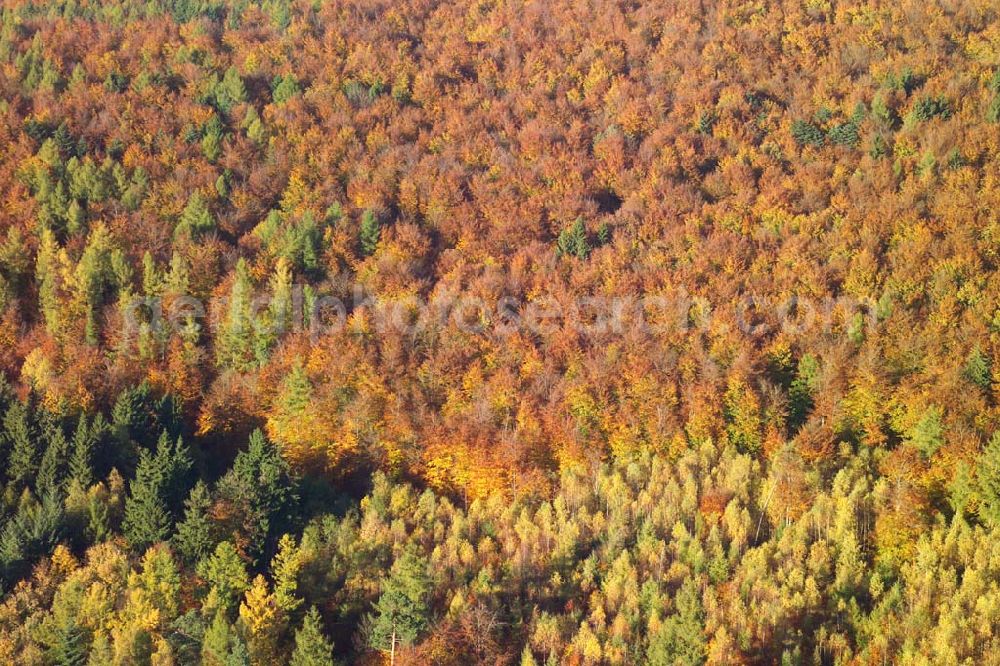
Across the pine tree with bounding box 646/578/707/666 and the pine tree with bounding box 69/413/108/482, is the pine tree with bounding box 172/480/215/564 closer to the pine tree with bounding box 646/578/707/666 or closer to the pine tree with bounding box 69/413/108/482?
the pine tree with bounding box 69/413/108/482

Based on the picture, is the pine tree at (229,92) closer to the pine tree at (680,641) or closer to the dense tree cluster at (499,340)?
the dense tree cluster at (499,340)

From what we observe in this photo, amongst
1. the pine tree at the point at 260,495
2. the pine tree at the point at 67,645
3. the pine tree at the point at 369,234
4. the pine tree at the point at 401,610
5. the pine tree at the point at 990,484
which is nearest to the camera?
the pine tree at the point at 67,645

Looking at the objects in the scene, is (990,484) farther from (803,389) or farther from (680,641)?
(680,641)

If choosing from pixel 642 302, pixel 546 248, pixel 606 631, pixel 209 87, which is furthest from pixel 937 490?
pixel 209 87

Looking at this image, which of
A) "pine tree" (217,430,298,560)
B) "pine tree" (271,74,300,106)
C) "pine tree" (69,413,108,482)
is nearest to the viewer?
"pine tree" (217,430,298,560)

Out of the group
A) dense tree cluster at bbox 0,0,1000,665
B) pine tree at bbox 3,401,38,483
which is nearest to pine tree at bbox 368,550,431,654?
dense tree cluster at bbox 0,0,1000,665

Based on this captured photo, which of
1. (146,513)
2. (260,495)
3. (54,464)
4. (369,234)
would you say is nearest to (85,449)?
(54,464)

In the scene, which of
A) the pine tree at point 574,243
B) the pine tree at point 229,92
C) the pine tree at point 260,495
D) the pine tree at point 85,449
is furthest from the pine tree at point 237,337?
the pine tree at point 229,92

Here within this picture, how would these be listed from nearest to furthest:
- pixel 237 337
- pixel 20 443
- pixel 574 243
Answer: pixel 20 443, pixel 237 337, pixel 574 243
